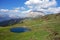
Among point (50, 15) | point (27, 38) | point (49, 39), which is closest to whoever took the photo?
point (49, 39)

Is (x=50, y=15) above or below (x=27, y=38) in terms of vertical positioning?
above

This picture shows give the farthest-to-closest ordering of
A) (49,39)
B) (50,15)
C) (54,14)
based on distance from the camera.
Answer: (54,14), (50,15), (49,39)

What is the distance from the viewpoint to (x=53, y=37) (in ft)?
153

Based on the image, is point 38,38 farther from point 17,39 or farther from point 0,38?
point 0,38

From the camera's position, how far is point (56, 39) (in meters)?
45.6

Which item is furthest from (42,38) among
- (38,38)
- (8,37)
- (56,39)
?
(8,37)

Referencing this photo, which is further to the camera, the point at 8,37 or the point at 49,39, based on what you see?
the point at 8,37

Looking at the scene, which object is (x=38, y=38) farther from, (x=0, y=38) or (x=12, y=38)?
(x=0, y=38)

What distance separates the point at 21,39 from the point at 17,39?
1.32 meters

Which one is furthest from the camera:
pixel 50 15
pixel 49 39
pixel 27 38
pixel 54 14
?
pixel 54 14

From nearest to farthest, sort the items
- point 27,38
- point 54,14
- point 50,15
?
point 27,38 → point 50,15 → point 54,14

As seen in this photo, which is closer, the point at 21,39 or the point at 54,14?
the point at 21,39

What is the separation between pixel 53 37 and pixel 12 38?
44.8 ft

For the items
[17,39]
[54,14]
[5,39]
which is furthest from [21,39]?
[54,14]
